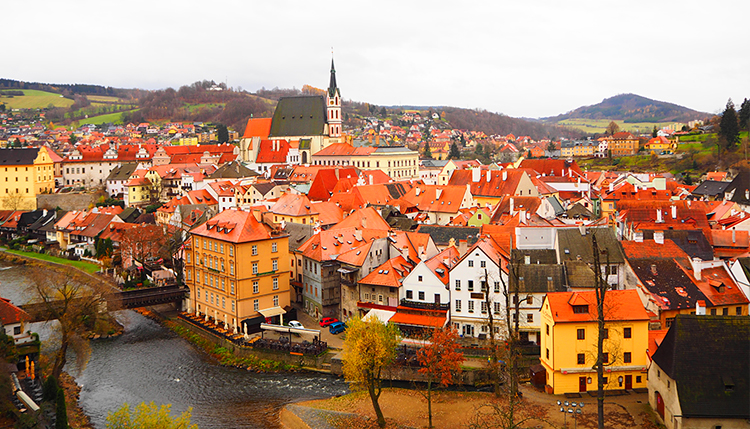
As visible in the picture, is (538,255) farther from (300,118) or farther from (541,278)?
(300,118)

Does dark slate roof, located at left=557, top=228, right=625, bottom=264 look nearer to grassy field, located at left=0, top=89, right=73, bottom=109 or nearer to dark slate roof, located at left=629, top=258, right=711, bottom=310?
dark slate roof, located at left=629, top=258, right=711, bottom=310

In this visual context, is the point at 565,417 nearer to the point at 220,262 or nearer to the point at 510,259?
the point at 510,259

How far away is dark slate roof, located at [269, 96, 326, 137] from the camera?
327ft

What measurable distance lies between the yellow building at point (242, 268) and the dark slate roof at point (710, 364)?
20767mm

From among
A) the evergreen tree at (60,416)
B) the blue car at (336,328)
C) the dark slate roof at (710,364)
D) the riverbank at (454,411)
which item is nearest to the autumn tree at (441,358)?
the riverbank at (454,411)

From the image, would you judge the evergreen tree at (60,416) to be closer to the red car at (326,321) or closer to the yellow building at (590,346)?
the red car at (326,321)

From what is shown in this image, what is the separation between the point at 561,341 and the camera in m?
24.5

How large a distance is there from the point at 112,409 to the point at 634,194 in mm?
42799

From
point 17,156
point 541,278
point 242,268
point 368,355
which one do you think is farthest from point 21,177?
point 541,278

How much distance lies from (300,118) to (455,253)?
2814 inches

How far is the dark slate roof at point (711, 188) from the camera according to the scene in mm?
61650

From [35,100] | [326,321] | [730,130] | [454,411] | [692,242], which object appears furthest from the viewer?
[35,100]

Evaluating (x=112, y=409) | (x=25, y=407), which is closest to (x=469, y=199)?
(x=112, y=409)

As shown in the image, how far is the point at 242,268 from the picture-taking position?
113ft
